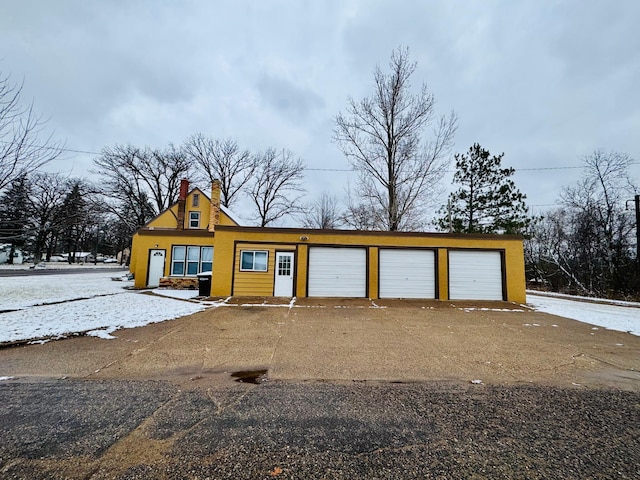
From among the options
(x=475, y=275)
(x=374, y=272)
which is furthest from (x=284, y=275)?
(x=475, y=275)

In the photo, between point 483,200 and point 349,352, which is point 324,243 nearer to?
point 349,352

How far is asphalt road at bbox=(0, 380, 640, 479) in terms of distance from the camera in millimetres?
1973

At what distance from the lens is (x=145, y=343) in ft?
17.4

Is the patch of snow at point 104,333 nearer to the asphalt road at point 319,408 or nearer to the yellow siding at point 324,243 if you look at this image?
the asphalt road at point 319,408

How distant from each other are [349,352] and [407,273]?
7.81m

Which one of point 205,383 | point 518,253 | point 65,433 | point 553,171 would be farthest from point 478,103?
point 65,433

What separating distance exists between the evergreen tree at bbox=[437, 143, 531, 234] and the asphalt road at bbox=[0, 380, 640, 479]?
17451 mm

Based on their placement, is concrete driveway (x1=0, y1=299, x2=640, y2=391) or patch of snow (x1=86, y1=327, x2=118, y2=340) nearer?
concrete driveway (x1=0, y1=299, x2=640, y2=391)

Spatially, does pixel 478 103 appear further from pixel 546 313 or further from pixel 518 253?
pixel 546 313

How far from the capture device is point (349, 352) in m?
4.89

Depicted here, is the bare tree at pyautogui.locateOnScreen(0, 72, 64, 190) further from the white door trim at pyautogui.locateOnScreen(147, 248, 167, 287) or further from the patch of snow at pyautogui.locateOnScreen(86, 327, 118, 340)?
the white door trim at pyautogui.locateOnScreen(147, 248, 167, 287)

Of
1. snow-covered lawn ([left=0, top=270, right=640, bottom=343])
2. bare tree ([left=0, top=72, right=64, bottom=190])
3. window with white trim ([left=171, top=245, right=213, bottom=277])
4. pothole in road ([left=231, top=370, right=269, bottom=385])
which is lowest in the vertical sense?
pothole in road ([left=231, top=370, right=269, bottom=385])

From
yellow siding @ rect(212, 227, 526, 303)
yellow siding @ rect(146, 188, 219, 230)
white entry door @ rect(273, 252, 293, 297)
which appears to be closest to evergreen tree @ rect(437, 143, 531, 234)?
yellow siding @ rect(212, 227, 526, 303)

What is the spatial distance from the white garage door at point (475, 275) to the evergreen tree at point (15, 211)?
12.7 metres
